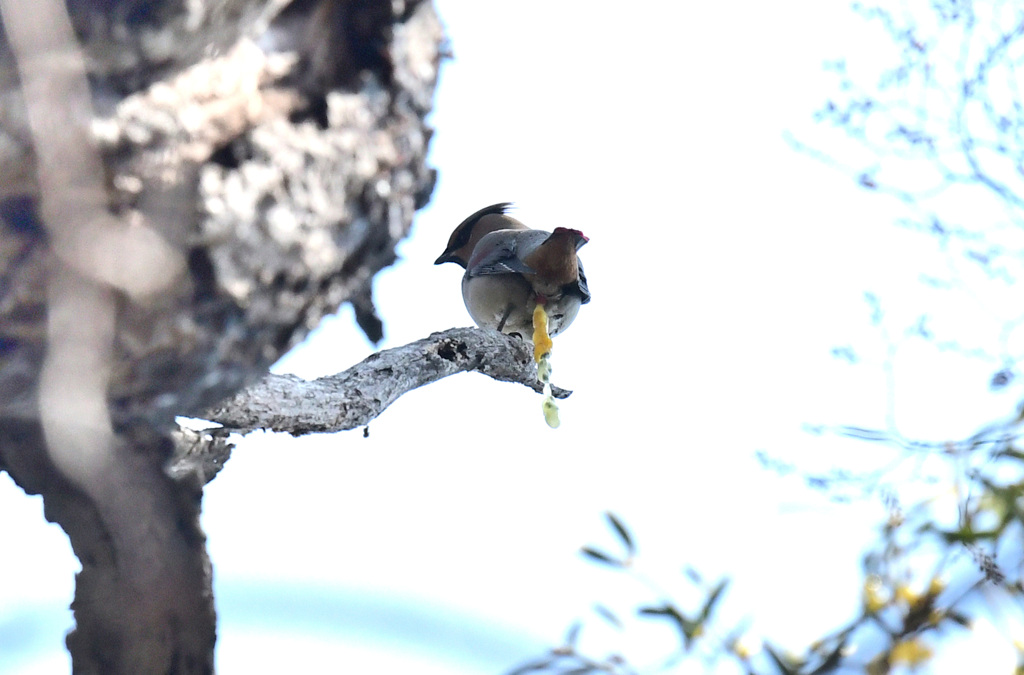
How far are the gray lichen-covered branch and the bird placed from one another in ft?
1.80

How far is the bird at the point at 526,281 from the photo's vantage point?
4676 millimetres

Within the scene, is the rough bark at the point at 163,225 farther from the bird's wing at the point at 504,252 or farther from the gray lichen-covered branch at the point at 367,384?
the bird's wing at the point at 504,252

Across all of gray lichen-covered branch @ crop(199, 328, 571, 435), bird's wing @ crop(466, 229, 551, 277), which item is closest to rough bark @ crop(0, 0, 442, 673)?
gray lichen-covered branch @ crop(199, 328, 571, 435)

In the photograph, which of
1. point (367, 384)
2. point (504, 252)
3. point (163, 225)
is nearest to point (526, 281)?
point (504, 252)

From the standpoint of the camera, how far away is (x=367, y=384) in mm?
3055

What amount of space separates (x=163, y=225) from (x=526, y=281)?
365 centimetres

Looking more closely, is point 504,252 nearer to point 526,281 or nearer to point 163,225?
point 526,281

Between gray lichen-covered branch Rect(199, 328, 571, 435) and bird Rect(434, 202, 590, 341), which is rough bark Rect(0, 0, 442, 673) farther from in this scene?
bird Rect(434, 202, 590, 341)

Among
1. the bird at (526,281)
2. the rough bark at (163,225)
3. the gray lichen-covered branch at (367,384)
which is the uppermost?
the bird at (526,281)

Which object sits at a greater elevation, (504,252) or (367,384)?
(504,252)

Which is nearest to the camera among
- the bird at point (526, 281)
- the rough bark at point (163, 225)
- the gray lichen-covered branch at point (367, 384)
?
the rough bark at point (163, 225)

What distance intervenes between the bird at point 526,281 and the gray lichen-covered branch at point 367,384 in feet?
1.80

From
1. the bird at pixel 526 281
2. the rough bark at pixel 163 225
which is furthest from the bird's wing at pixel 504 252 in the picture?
the rough bark at pixel 163 225

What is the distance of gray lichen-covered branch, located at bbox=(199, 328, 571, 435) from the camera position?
2.50m
